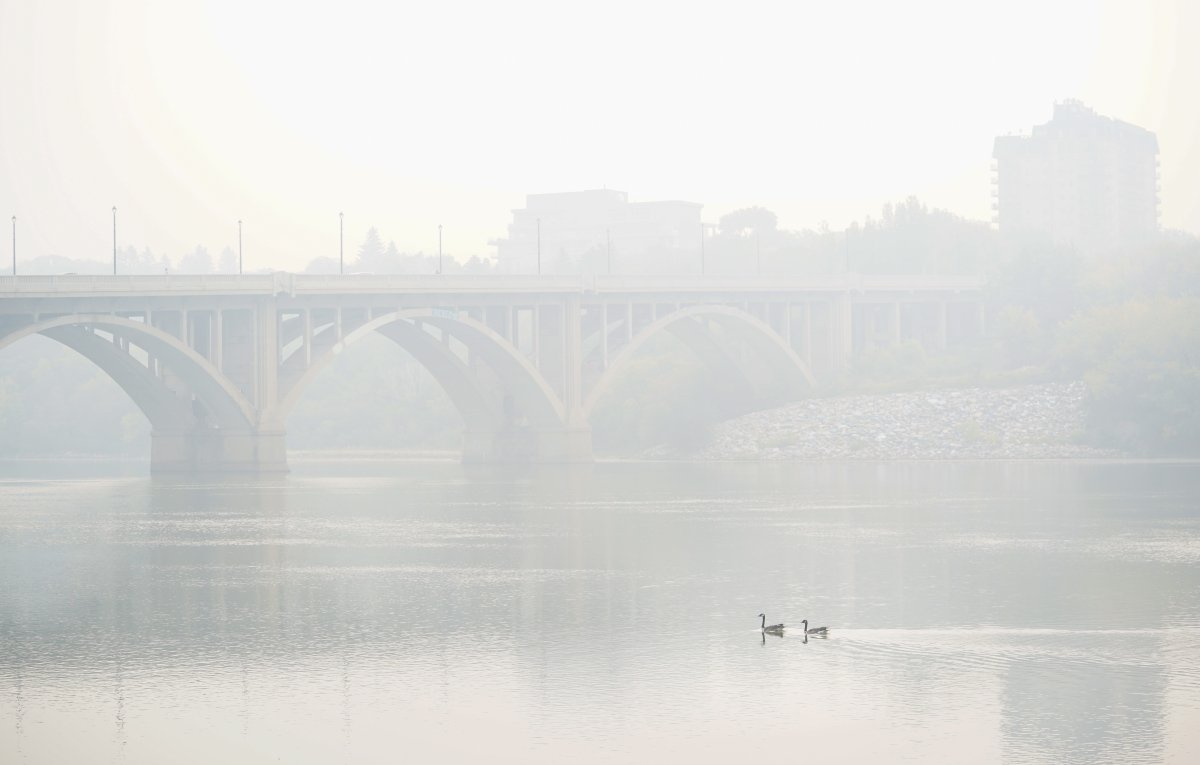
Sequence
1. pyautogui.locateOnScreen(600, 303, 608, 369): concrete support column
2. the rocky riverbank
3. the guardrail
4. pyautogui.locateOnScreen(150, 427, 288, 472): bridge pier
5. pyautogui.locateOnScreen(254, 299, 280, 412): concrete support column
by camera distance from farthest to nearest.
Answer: pyautogui.locateOnScreen(600, 303, 608, 369): concrete support column → the rocky riverbank → pyautogui.locateOnScreen(150, 427, 288, 472): bridge pier → pyautogui.locateOnScreen(254, 299, 280, 412): concrete support column → the guardrail

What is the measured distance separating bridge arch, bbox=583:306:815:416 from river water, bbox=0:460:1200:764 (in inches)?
1975

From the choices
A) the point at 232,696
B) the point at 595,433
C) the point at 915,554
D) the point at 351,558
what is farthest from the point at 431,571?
the point at 595,433

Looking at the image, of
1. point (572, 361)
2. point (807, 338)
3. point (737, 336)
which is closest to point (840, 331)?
point (807, 338)

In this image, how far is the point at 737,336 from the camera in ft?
416

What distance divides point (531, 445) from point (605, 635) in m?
75.1

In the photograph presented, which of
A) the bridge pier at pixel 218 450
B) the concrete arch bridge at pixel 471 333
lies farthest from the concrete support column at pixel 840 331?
the bridge pier at pixel 218 450

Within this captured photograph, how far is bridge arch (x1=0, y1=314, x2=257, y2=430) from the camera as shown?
80.4 metres

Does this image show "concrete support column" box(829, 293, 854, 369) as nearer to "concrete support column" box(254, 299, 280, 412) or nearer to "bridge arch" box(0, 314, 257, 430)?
"concrete support column" box(254, 299, 280, 412)

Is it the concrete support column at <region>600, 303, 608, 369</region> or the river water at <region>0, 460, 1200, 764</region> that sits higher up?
the concrete support column at <region>600, 303, 608, 369</region>

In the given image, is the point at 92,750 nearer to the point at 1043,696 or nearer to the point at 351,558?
the point at 1043,696

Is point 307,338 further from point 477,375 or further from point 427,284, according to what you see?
point 477,375

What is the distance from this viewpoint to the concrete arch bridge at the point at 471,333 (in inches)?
3290

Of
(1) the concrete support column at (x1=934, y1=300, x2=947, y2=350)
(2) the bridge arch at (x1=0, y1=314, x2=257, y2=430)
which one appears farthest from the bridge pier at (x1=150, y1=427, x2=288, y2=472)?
(1) the concrete support column at (x1=934, y1=300, x2=947, y2=350)

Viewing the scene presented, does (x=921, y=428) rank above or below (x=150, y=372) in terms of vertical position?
below
